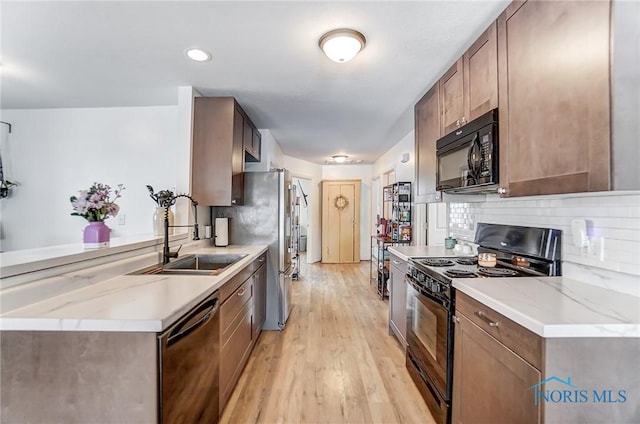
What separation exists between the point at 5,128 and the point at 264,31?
11.1 feet

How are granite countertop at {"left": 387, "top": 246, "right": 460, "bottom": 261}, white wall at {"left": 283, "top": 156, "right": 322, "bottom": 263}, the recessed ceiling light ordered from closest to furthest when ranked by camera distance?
1. the recessed ceiling light
2. granite countertop at {"left": 387, "top": 246, "right": 460, "bottom": 261}
3. white wall at {"left": 283, "top": 156, "right": 322, "bottom": 263}

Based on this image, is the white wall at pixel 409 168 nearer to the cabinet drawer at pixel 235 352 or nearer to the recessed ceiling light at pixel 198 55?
the cabinet drawer at pixel 235 352

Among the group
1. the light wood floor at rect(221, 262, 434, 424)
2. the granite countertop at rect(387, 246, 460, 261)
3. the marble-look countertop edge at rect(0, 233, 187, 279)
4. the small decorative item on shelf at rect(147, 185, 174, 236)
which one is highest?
the small decorative item on shelf at rect(147, 185, 174, 236)

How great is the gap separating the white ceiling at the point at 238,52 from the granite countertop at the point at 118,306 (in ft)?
4.81

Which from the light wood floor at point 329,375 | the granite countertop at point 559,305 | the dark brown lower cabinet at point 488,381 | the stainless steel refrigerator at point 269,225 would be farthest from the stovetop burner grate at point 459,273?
the stainless steel refrigerator at point 269,225

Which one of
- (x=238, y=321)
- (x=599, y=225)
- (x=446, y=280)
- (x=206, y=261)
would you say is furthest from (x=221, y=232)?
(x=599, y=225)

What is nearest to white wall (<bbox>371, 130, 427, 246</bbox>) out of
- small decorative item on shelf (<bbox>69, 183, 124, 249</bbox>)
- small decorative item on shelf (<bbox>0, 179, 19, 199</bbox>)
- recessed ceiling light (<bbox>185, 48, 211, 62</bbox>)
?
recessed ceiling light (<bbox>185, 48, 211, 62</bbox>)

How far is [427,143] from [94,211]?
2488 millimetres

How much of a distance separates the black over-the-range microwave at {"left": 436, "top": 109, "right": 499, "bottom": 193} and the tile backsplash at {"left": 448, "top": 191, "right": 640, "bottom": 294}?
288mm

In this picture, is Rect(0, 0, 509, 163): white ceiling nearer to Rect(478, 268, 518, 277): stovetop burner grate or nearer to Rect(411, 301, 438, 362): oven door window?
Rect(478, 268, 518, 277): stovetop burner grate

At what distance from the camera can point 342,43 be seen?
1.79 meters

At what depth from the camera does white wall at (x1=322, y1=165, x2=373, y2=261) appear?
23.2ft

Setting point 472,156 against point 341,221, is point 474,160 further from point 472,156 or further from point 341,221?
point 341,221

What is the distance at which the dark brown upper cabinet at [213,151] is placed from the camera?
271 cm
